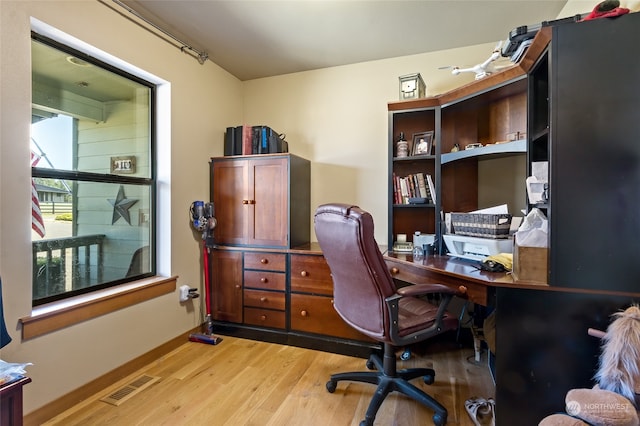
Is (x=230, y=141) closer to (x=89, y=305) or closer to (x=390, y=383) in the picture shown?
(x=89, y=305)

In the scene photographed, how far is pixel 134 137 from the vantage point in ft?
7.53

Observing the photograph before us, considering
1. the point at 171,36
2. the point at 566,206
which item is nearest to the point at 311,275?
the point at 566,206

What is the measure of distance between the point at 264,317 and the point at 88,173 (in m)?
1.66

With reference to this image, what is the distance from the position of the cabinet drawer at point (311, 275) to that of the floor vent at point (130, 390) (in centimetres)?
114

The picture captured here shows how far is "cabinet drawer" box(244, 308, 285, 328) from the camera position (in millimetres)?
2499

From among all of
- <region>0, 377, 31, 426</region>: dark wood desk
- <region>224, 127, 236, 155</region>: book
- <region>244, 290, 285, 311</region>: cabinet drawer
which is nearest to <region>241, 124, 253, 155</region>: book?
<region>224, 127, 236, 155</region>: book

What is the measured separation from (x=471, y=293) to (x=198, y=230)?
220cm

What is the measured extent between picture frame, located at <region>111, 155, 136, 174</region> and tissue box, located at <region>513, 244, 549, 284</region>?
2553mm

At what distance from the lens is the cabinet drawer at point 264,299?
2.50 meters

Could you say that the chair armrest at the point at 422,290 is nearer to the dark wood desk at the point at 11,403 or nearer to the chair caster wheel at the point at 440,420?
the chair caster wheel at the point at 440,420

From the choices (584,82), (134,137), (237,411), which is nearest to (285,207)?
(134,137)

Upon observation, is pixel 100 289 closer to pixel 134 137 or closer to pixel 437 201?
pixel 134 137

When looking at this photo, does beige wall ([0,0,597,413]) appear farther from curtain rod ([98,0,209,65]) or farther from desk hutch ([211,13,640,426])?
desk hutch ([211,13,640,426])

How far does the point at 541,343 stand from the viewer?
4.33ft
